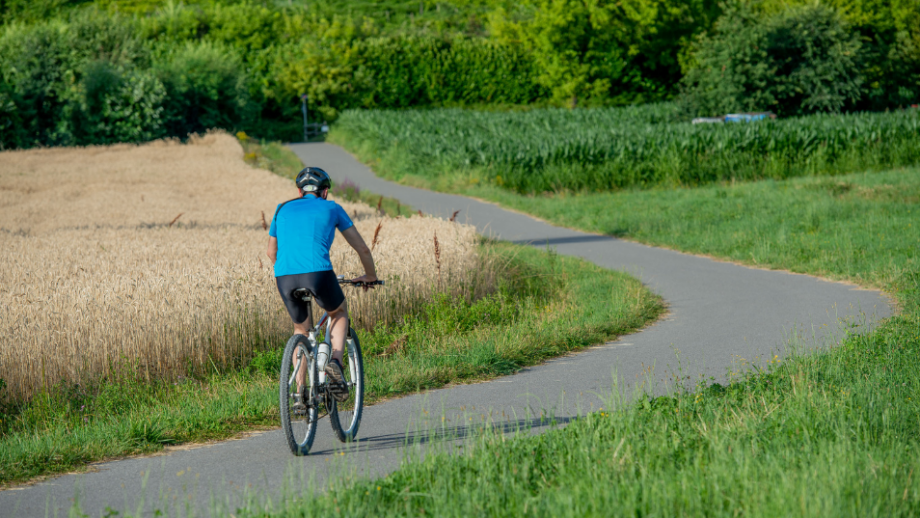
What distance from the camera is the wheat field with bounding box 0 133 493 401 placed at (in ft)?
24.4

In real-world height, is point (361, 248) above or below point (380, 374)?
above

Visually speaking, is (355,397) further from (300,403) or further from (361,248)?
(361,248)

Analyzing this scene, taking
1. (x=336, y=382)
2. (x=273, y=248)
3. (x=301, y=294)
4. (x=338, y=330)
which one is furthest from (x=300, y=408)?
(x=273, y=248)

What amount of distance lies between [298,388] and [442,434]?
3.60ft

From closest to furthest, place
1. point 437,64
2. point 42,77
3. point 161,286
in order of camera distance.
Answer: point 161,286 < point 42,77 < point 437,64

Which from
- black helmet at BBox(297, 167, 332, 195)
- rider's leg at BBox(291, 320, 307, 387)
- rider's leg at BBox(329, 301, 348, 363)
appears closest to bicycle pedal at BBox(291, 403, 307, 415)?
rider's leg at BBox(291, 320, 307, 387)

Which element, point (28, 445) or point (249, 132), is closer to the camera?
point (28, 445)

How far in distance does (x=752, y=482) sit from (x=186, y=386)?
5328 millimetres

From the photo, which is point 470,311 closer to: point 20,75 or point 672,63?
point 20,75

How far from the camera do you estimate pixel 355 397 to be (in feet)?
19.6

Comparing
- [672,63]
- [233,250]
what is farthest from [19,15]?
[233,250]

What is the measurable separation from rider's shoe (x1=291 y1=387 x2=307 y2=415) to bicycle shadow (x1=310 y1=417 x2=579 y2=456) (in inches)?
13.3

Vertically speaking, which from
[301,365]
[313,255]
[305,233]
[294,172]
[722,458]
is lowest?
[722,458]

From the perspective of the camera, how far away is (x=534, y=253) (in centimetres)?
1416
